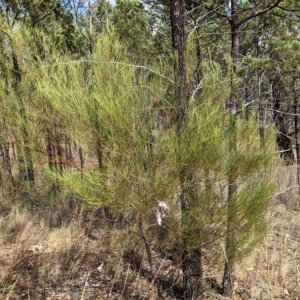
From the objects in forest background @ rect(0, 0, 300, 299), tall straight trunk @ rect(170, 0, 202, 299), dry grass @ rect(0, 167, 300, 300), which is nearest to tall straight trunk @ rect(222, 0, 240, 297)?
forest background @ rect(0, 0, 300, 299)

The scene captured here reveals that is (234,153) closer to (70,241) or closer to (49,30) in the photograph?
(70,241)

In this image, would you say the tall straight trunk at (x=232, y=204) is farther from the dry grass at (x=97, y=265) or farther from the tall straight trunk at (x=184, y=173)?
the tall straight trunk at (x=184, y=173)

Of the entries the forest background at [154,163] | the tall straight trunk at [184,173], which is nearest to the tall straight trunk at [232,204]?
the forest background at [154,163]

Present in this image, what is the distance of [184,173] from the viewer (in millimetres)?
2670

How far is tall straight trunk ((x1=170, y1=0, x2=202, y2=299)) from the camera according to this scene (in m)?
2.72

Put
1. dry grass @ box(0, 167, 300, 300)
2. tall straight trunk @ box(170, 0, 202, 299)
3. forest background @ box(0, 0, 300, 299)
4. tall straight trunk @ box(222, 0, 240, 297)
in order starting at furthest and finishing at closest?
dry grass @ box(0, 167, 300, 300) → tall straight trunk @ box(222, 0, 240, 297) → tall straight trunk @ box(170, 0, 202, 299) → forest background @ box(0, 0, 300, 299)

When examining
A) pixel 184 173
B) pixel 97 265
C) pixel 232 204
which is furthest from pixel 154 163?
pixel 97 265

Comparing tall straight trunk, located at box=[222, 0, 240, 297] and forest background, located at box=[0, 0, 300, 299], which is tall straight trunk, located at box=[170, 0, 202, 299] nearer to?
forest background, located at box=[0, 0, 300, 299]

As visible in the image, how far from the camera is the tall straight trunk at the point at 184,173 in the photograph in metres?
2.72

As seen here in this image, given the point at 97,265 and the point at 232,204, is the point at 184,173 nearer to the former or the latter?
the point at 232,204

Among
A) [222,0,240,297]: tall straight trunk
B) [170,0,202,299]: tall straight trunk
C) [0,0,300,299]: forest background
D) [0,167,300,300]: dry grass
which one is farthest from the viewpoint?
[0,167,300,300]: dry grass

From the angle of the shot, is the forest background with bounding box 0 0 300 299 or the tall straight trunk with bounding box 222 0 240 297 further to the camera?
the tall straight trunk with bounding box 222 0 240 297

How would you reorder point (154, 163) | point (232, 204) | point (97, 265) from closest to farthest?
point (154, 163)
point (232, 204)
point (97, 265)

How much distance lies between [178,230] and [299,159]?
582 cm
